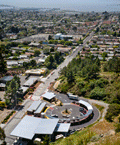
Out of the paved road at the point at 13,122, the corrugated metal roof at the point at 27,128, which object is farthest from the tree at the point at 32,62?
the corrugated metal roof at the point at 27,128

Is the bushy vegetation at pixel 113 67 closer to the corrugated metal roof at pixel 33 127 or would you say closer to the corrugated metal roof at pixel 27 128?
the corrugated metal roof at pixel 33 127

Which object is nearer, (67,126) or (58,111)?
(67,126)

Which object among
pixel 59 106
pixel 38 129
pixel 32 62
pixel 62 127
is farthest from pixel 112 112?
pixel 32 62

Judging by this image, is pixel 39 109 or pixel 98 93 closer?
pixel 39 109

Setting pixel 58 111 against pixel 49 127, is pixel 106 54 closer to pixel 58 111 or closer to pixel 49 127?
pixel 58 111

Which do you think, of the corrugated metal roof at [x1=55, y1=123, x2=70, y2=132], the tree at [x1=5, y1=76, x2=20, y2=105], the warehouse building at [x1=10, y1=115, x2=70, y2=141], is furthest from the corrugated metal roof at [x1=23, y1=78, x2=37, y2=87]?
the corrugated metal roof at [x1=55, y1=123, x2=70, y2=132]

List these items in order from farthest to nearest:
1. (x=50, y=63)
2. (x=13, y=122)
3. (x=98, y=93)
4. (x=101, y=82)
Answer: (x=50, y=63), (x=101, y=82), (x=98, y=93), (x=13, y=122)

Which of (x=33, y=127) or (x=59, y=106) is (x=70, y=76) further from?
(x=33, y=127)

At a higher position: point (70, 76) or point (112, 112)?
point (70, 76)

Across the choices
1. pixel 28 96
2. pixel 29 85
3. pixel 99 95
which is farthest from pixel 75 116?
pixel 29 85

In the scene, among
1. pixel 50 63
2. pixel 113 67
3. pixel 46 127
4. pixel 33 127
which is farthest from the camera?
pixel 50 63
